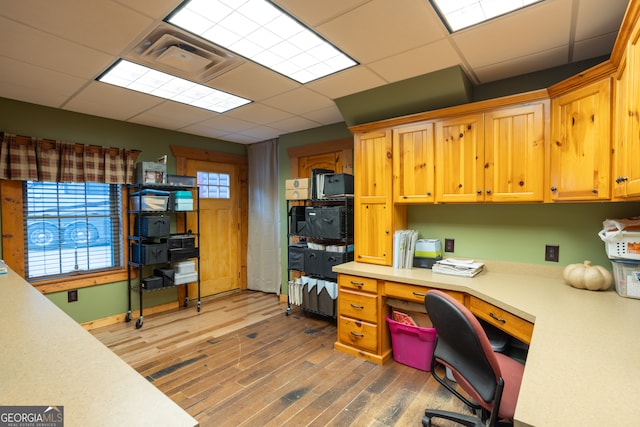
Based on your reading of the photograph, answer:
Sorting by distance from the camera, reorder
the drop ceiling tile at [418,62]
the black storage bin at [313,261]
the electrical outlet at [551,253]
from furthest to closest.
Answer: the black storage bin at [313,261]
the electrical outlet at [551,253]
the drop ceiling tile at [418,62]

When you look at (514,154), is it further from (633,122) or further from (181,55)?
(181,55)

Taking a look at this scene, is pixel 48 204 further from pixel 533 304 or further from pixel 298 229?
pixel 533 304

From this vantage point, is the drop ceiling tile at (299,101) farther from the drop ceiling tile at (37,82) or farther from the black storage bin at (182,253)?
the black storage bin at (182,253)

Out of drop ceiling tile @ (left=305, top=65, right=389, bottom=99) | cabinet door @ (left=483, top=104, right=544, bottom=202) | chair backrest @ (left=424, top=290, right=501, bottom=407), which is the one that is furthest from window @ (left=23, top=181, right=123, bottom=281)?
cabinet door @ (left=483, top=104, right=544, bottom=202)

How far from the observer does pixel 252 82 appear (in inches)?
106

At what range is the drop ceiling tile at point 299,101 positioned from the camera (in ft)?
9.77

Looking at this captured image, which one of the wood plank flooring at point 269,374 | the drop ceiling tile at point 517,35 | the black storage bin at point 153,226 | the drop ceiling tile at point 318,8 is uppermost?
the drop ceiling tile at point 318,8

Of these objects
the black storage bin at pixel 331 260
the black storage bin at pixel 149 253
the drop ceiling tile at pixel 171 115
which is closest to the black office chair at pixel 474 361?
the black storage bin at pixel 331 260

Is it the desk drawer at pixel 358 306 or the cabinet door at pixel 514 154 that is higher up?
the cabinet door at pixel 514 154

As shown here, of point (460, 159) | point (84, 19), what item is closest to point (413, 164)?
point (460, 159)

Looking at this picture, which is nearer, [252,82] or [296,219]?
[252,82]

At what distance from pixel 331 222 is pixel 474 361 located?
2.13 meters

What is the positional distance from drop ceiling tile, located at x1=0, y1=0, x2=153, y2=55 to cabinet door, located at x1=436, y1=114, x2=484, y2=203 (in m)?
2.29

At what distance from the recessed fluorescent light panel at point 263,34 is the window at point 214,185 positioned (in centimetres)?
272
